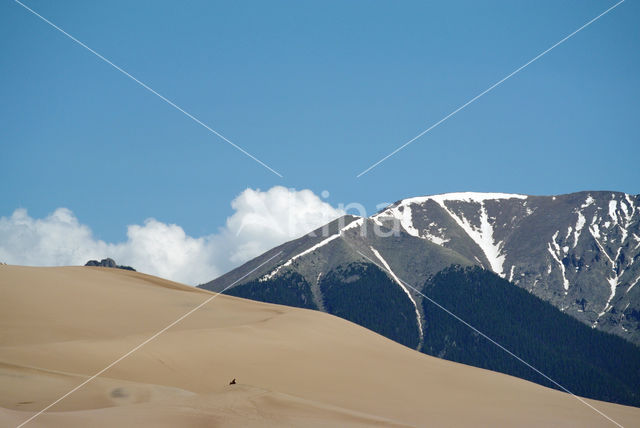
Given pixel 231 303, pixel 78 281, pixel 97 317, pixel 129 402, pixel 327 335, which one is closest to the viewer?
pixel 129 402

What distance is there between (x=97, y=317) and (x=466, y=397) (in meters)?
18.1

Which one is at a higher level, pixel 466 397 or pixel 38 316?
pixel 38 316

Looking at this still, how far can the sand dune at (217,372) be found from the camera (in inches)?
979

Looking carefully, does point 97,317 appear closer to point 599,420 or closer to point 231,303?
point 231,303

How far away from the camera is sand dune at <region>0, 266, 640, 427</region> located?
24875mm

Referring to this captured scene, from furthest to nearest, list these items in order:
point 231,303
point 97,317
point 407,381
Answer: point 231,303
point 97,317
point 407,381

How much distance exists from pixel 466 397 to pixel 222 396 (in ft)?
44.9

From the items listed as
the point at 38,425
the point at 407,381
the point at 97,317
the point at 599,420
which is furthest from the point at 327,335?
the point at 38,425

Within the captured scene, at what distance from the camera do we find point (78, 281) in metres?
47.5

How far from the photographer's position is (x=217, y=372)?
3256cm

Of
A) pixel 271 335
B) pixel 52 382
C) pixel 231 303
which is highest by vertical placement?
pixel 231 303

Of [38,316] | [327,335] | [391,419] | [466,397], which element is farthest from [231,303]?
[391,419]

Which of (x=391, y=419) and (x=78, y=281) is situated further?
(x=78, y=281)

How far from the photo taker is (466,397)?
35.6 m
